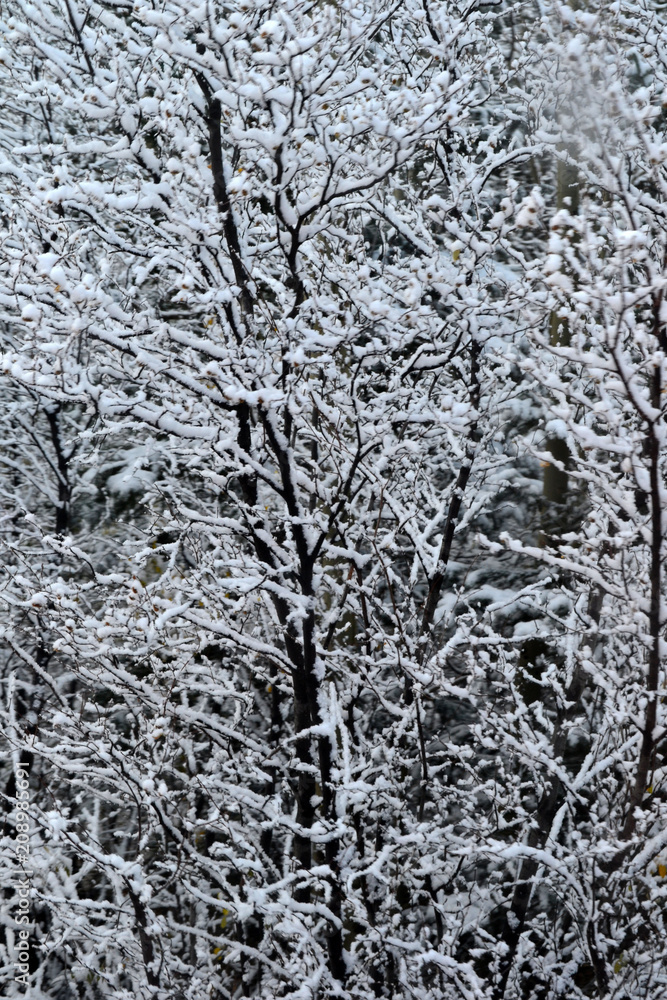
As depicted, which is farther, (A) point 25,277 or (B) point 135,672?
(B) point 135,672

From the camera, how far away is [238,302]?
474 centimetres

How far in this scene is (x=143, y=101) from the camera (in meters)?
4.14

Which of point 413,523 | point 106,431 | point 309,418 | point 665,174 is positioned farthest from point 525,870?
point 665,174

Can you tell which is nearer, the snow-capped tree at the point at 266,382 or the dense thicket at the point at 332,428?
the dense thicket at the point at 332,428

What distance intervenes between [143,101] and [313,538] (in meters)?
2.59

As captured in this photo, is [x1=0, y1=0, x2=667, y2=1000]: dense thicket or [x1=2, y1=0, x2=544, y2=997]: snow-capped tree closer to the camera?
[x1=0, y1=0, x2=667, y2=1000]: dense thicket

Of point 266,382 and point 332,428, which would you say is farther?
point 332,428

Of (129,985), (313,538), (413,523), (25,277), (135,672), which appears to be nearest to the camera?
(25,277)

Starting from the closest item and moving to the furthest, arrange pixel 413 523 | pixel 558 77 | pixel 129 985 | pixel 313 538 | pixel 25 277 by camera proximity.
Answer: pixel 25 277, pixel 313 538, pixel 558 77, pixel 413 523, pixel 129 985

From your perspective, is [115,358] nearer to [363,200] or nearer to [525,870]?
[363,200]

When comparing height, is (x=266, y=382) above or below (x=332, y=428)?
above

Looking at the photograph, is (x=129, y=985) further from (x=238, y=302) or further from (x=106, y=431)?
(x=238, y=302)

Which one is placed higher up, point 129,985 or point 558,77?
point 558,77

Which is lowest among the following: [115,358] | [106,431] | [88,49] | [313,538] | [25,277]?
[313,538]
